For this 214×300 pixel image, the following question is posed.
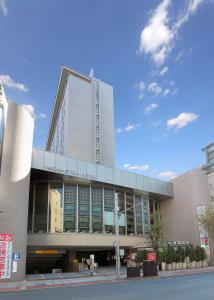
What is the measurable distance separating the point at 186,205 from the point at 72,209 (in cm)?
1897

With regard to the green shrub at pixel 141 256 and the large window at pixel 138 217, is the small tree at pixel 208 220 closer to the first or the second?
the large window at pixel 138 217

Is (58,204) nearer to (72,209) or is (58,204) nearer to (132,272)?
(72,209)

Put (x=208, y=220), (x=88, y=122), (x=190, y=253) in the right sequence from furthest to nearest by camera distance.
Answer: (x=88, y=122), (x=208, y=220), (x=190, y=253)

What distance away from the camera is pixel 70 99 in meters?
70.9

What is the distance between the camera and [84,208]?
44.2 meters

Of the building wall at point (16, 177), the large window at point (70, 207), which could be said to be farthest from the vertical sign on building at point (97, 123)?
the building wall at point (16, 177)

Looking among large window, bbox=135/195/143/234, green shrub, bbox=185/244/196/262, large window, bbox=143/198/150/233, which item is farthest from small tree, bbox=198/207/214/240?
large window, bbox=135/195/143/234

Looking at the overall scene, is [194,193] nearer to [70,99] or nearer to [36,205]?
[36,205]

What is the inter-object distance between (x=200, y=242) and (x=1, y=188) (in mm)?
30416

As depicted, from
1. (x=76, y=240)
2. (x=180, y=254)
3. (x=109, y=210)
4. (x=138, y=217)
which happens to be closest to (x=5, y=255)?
(x=76, y=240)

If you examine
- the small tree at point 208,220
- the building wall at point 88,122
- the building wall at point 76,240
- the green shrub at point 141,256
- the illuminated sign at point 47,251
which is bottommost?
the green shrub at point 141,256

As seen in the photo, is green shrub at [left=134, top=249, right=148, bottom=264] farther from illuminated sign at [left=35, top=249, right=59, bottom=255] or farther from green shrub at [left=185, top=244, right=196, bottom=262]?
illuminated sign at [left=35, top=249, right=59, bottom=255]

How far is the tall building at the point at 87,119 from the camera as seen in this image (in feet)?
224

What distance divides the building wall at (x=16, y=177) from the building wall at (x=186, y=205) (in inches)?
995
